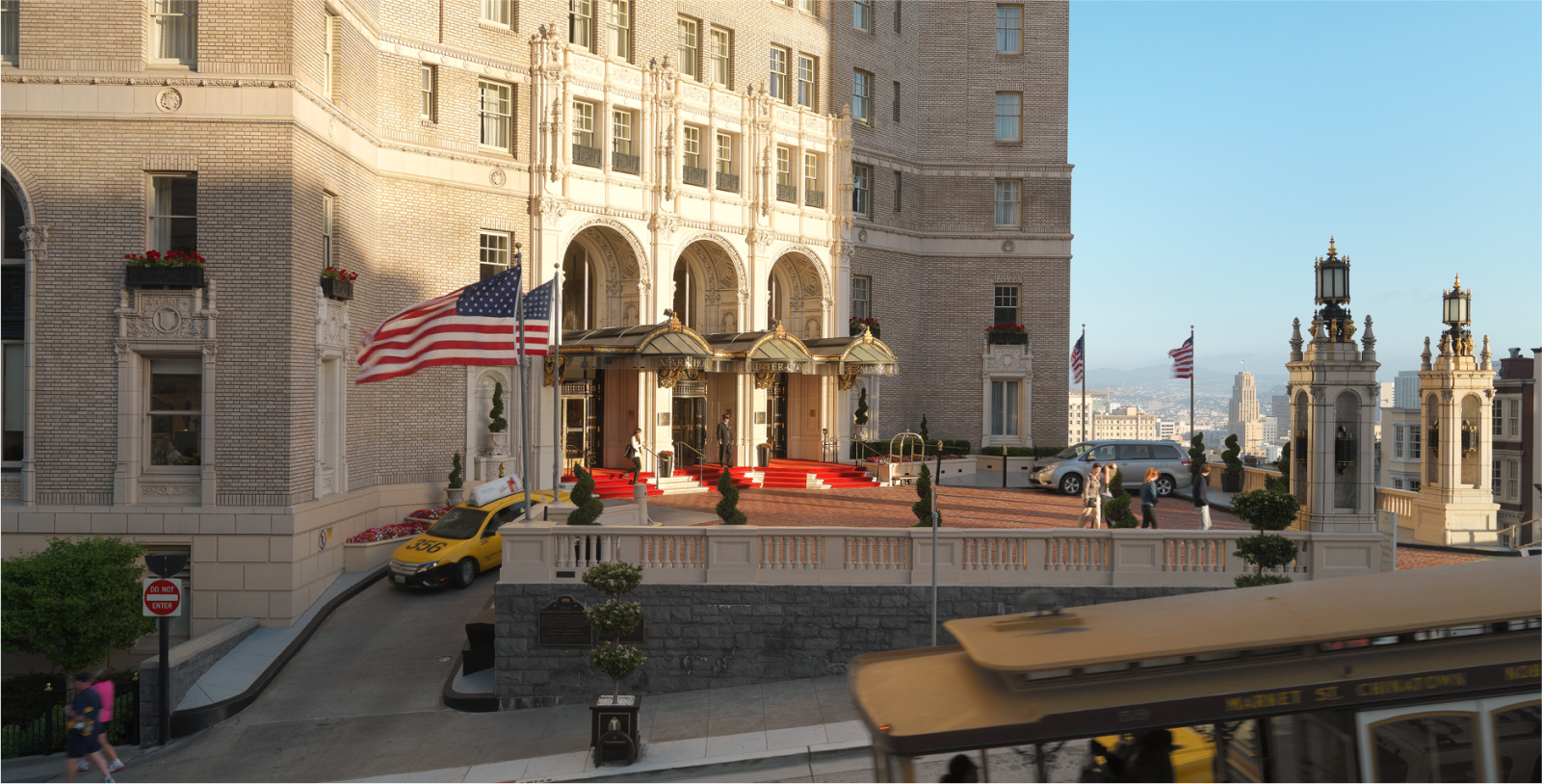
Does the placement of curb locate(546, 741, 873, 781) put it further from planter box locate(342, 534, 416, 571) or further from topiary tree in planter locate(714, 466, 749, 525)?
planter box locate(342, 534, 416, 571)

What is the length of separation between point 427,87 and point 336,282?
772cm

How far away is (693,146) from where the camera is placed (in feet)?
109

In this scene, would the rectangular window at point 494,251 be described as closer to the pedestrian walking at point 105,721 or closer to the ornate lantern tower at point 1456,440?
the pedestrian walking at point 105,721

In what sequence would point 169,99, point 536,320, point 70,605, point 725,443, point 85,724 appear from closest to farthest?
1. point 85,724
2. point 70,605
3. point 536,320
4. point 169,99
5. point 725,443

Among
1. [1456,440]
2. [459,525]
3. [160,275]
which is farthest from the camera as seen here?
[1456,440]

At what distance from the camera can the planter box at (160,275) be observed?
762 inches

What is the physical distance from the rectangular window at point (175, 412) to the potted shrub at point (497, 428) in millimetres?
8490

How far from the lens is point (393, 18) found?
2628 centimetres

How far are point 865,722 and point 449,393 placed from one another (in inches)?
924

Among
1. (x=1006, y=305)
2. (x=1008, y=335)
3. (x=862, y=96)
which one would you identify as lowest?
(x=1008, y=335)

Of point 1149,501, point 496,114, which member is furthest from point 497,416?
point 1149,501

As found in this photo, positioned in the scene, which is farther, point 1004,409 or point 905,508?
point 1004,409

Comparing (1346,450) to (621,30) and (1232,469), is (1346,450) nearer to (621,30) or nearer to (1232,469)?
(1232,469)

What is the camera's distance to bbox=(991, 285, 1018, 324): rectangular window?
40.2 metres
